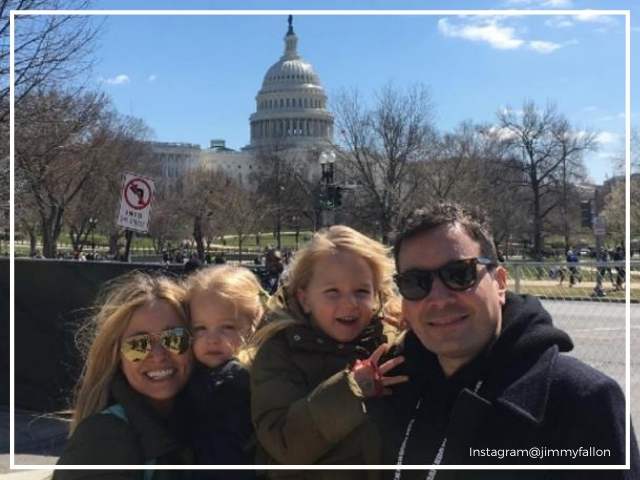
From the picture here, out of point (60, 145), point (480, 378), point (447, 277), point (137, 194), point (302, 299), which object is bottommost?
point (480, 378)

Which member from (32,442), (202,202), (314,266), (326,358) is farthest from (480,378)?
(202,202)

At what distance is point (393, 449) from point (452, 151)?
12341mm

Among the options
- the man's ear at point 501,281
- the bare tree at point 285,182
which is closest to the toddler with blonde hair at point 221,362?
the man's ear at point 501,281

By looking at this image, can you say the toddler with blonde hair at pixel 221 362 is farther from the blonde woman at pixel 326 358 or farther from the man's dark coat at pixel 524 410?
the man's dark coat at pixel 524 410

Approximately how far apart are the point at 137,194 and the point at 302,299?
23.4 feet

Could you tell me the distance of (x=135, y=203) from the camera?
29.5 feet

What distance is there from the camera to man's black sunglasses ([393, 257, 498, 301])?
5.77 feet

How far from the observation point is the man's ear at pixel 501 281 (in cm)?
182

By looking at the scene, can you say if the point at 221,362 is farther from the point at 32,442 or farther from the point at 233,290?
the point at 32,442

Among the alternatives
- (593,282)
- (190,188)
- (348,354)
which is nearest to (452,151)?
(593,282)

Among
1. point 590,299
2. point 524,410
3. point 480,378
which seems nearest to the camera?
point 524,410

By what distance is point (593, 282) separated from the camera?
560 centimetres

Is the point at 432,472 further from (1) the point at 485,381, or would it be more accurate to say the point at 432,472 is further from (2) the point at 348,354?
(2) the point at 348,354

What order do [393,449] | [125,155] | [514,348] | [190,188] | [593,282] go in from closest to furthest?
[514,348], [393,449], [593,282], [125,155], [190,188]
